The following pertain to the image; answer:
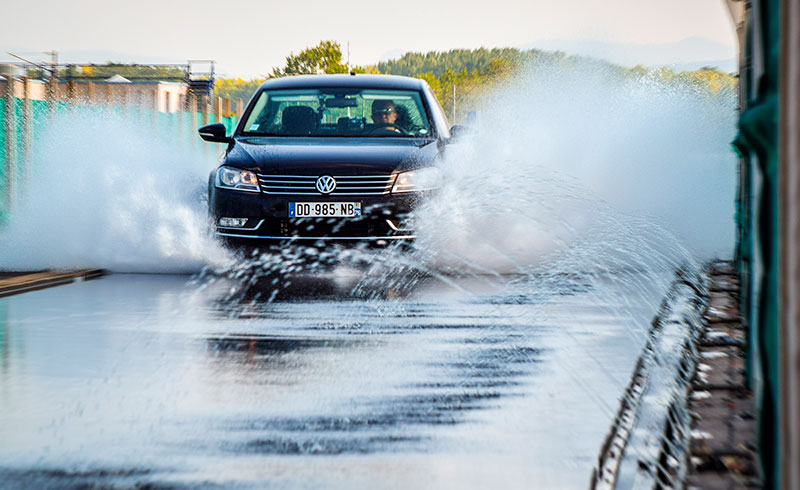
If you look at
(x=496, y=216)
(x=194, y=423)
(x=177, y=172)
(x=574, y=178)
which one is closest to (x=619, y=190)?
(x=574, y=178)

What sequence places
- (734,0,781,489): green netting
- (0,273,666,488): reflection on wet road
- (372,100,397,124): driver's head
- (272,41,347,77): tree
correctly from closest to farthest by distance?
(734,0,781,489): green netting, (0,273,666,488): reflection on wet road, (372,100,397,124): driver's head, (272,41,347,77): tree

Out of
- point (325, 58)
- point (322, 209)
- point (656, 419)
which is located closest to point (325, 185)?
point (322, 209)

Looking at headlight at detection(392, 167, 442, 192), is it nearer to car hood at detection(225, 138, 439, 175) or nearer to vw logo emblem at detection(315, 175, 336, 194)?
car hood at detection(225, 138, 439, 175)

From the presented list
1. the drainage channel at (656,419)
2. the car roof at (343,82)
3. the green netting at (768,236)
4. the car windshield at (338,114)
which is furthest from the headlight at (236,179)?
the green netting at (768,236)

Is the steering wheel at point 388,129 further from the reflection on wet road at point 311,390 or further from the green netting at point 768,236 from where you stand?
the green netting at point 768,236

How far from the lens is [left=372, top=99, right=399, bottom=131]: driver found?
9.70 metres

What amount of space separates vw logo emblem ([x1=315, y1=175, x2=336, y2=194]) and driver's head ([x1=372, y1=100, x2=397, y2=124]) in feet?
4.54

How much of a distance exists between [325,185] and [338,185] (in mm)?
103

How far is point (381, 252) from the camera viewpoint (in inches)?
337

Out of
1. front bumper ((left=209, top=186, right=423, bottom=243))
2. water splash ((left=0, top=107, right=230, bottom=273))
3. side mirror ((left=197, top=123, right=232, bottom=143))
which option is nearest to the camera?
front bumper ((left=209, top=186, right=423, bottom=243))

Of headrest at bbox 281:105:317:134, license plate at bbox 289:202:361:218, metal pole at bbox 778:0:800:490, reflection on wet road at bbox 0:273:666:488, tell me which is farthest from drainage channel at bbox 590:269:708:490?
headrest at bbox 281:105:317:134

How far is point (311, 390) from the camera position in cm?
488

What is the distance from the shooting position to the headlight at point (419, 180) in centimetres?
862

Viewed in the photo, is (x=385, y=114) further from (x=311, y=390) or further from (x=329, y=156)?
(x=311, y=390)
